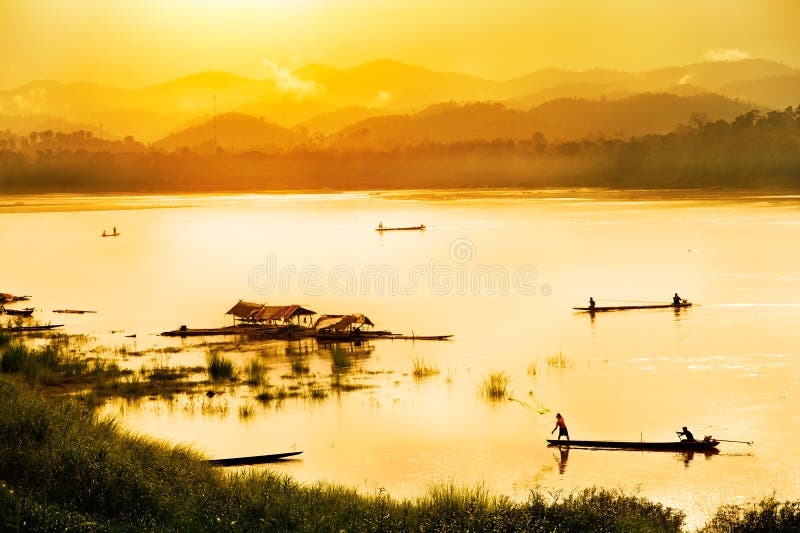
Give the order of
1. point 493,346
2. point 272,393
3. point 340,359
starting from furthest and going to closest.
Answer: point 493,346 → point 340,359 → point 272,393

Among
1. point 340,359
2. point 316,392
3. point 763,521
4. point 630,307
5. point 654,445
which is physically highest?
point 630,307

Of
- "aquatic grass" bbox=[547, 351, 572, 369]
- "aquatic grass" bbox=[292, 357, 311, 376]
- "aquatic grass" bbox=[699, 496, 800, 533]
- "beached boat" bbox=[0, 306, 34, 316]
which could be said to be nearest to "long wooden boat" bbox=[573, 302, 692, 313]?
"aquatic grass" bbox=[547, 351, 572, 369]

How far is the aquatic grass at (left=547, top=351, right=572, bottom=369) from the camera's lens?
3759cm

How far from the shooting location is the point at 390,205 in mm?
196000

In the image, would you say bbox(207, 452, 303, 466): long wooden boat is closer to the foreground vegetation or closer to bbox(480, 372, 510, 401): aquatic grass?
the foreground vegetation

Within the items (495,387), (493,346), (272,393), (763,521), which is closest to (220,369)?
(272,393)

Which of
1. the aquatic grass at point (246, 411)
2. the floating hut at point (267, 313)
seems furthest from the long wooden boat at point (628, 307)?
the aquatic grass at point (246, 411)

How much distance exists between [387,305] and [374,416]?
28.1 meters

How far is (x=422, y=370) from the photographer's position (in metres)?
35.8

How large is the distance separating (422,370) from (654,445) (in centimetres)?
1204

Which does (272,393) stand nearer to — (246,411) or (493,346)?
(246,411)

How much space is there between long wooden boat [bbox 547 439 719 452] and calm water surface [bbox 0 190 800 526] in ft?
0.85

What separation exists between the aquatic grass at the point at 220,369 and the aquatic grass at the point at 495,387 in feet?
28.8

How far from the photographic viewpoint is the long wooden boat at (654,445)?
82.5 feet
